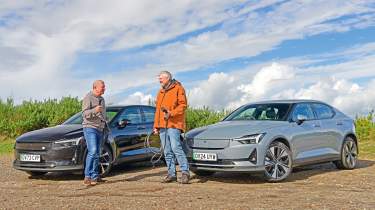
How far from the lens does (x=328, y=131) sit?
10352mm

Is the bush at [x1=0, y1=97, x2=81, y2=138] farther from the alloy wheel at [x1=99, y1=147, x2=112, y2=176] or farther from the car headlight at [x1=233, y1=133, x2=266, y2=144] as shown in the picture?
the car headlight at [x1=233, y1=133, x2=266, y2=144]

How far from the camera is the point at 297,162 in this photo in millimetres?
9422

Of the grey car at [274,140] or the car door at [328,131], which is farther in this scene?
the car door at [328,131]

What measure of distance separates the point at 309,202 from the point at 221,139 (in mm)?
2242

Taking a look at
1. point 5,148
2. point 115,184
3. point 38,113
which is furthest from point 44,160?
point 38,113

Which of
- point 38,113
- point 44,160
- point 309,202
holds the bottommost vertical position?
point 309,202

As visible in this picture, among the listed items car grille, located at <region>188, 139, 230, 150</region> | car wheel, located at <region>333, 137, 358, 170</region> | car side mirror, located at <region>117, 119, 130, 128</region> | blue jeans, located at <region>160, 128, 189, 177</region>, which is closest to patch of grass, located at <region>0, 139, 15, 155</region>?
car side mirror, located at <region>117, 119, 130, 128</region>

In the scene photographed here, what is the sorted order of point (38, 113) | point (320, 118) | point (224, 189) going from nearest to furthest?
point (224, 189) → point (320, 118) → point (38, 113)

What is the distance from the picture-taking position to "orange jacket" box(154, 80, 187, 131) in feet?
29.5

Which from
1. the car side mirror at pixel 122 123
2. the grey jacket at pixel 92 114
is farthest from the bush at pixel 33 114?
the grey jacket at pixel 92 114

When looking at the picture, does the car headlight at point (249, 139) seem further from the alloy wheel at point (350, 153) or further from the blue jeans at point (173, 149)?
the alloy wheel at point (350, 153)

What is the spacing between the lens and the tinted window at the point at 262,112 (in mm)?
9781

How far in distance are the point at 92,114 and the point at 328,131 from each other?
15.3 feet

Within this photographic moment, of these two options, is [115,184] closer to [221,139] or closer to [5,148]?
[221,139]
